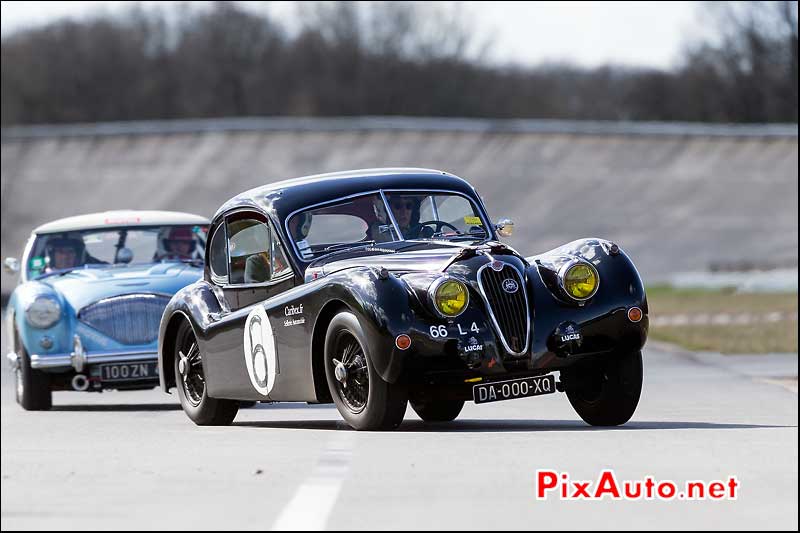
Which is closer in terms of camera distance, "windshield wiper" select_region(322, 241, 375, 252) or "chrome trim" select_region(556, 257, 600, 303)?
"chrome trim" select_region(556, 257, 600, 303)

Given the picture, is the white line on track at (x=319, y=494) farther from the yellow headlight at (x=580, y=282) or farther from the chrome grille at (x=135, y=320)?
the chrome grille at (x=135, y=320)

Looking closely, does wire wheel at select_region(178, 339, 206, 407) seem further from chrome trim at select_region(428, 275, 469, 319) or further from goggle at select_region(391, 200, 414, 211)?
chrome trim at select_region(428, 275, 469, 319)

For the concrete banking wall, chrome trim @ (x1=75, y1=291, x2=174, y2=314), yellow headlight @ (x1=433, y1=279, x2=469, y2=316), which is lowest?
chrome trim @ (x1=75, y1=291, x2=174, y2=314)

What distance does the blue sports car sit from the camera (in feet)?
53.1

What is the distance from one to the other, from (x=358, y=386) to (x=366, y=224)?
5.90ft

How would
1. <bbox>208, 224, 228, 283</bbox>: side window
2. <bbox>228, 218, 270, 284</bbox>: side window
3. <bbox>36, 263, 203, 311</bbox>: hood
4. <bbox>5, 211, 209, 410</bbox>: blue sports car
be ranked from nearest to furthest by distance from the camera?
1. <bbox>228, 218, 270, 284</bbox>: side window
2. <bbox>208, 224, 228, 283</bbox>: side window
3. <bbox>5, 211, 209, 410</bbox>: blue sports car
4. <bbox>36, 263, 203, 311</bbox>: hood

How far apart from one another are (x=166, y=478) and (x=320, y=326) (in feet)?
9.55

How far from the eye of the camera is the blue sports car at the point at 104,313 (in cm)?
1617

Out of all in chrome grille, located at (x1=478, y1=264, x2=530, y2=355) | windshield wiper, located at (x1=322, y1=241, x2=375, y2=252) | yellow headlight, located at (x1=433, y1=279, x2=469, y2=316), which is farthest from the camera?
windshield wiper, located at (x1=322, y1=241, x2=375, y2=252)

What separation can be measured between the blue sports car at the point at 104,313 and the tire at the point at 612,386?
20.2 ft

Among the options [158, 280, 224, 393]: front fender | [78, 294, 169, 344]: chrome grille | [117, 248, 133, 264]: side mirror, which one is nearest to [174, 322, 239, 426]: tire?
[158, 280, 224, 393]: front fender

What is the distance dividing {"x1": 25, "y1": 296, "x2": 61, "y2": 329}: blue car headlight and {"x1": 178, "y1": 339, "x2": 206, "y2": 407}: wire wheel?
356cm

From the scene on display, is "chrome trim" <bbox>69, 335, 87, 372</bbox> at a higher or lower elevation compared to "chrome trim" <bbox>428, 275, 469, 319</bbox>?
lower

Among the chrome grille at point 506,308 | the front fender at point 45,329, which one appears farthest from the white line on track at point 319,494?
the front fender at point 45,329
